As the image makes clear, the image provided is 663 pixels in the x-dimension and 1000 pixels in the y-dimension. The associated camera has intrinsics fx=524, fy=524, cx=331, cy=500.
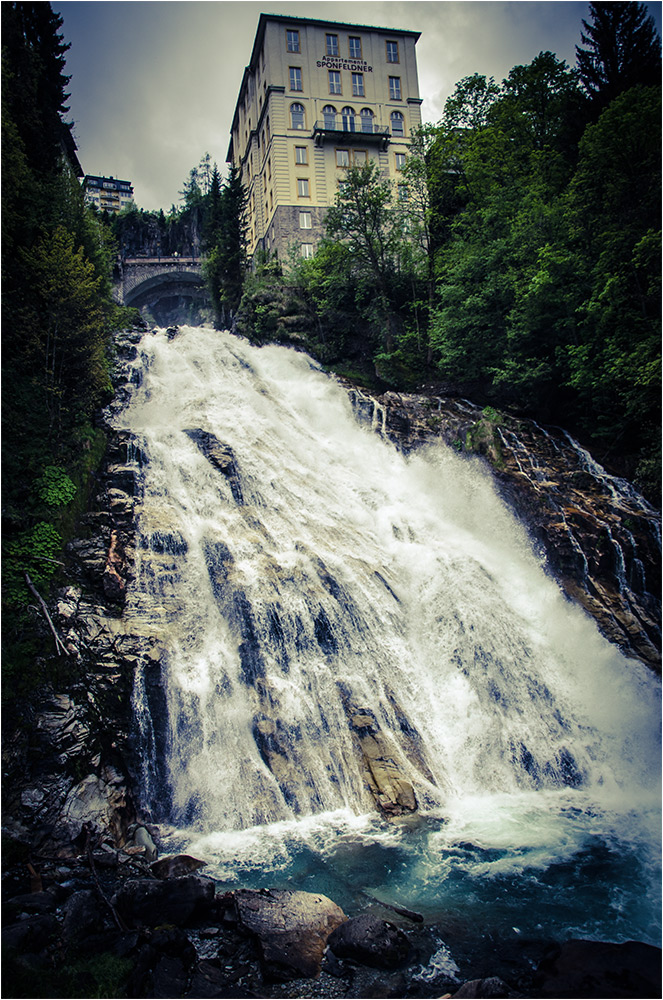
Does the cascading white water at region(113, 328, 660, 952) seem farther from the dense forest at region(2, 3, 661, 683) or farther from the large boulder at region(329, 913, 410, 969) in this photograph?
the dense forest at region(2, 3, 661, 683)

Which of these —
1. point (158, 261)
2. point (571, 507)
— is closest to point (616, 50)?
point (571, 507)

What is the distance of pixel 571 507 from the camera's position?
17.0 meters

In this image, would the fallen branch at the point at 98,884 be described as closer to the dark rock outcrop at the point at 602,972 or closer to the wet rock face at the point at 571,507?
the dark rock outcrop at the point at 602,972

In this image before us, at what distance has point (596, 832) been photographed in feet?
30.9

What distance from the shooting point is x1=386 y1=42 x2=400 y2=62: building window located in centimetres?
3925

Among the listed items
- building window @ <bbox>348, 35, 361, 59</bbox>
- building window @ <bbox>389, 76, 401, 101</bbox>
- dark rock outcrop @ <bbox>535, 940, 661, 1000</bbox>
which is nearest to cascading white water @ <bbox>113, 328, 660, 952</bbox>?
dark rock outcrop @ <bbox>535, 940, 661, 1000</bbox>

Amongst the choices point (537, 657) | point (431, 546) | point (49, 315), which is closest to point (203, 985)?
point (537, 657)

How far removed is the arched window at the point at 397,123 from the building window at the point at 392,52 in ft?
13.3

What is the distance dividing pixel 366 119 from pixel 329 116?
289 cm

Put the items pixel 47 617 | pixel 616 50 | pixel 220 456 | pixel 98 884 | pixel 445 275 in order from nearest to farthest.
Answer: pixel 98 884, pixel 47 617, pixel 220 456, pixel 616 50, pixel 445 275

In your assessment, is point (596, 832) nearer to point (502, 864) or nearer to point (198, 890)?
point (502, 864)

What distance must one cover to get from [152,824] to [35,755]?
2433 millimetres

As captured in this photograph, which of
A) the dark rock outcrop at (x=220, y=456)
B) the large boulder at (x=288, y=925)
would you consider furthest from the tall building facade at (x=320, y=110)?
the large boulder at (x=288, y=925)

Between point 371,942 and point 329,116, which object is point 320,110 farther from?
point 371,942
